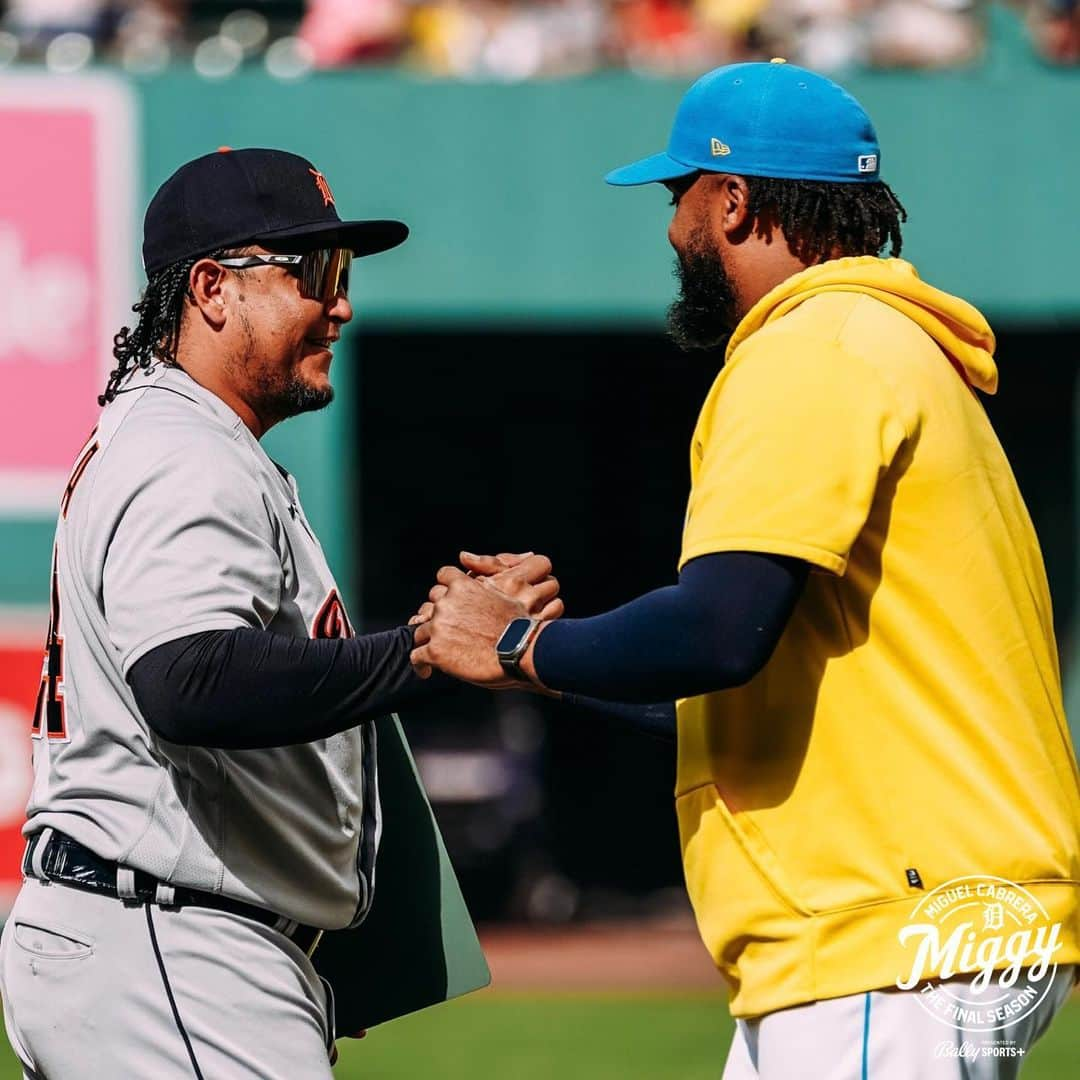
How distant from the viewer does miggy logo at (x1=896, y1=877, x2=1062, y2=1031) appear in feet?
8.27

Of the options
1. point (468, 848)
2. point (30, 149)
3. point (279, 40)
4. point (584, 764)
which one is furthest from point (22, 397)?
point (584, 764)

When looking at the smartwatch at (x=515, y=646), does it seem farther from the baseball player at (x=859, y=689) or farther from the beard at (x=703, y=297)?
the beard at (x=703, y=297)

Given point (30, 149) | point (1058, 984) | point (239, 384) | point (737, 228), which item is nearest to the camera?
point (1058, 984)

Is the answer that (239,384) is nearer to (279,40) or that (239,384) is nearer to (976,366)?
(976,366)

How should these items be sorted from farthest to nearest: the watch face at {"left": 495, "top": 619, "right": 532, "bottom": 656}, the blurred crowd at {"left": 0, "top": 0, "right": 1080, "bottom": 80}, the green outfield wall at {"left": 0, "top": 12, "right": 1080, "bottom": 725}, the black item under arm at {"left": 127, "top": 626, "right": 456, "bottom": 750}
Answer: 1. the blurred crowd at {"left": 0, "top": 0, "right": 1080, "bottom": 80}
2. the green outfield wall at {"left": 0, "top": 12, "right": 1080, "bottom": 725}
3. the watch face at {"left": 495, "top": 619, "right": 532, "bottom": 656}
4. the black item under arm at {"left": 127, "top": 626, "right": 456, "bottom": 750}

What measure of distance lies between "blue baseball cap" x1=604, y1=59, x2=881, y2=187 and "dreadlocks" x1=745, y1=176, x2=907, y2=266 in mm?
18

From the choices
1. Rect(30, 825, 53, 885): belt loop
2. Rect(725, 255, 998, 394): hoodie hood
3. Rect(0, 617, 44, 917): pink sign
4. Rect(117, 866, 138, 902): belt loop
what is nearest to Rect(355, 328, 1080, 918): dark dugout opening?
Rect(0, 617, 44, 917): pink sign

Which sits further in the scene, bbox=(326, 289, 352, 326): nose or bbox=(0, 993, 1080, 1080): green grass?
bbox=(0, 993, 1080, 1080): green grass

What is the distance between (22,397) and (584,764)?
16.0 feet

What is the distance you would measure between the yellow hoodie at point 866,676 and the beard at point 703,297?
256 millimetres

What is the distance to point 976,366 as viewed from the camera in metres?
2.79

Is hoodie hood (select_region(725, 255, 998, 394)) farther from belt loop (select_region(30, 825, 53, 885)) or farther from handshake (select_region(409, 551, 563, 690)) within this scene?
belt loop (select_region(30, 825, 53, 885))

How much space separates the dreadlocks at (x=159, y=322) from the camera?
3.11 metres

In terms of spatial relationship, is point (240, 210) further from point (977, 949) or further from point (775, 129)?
point (977, 949)
